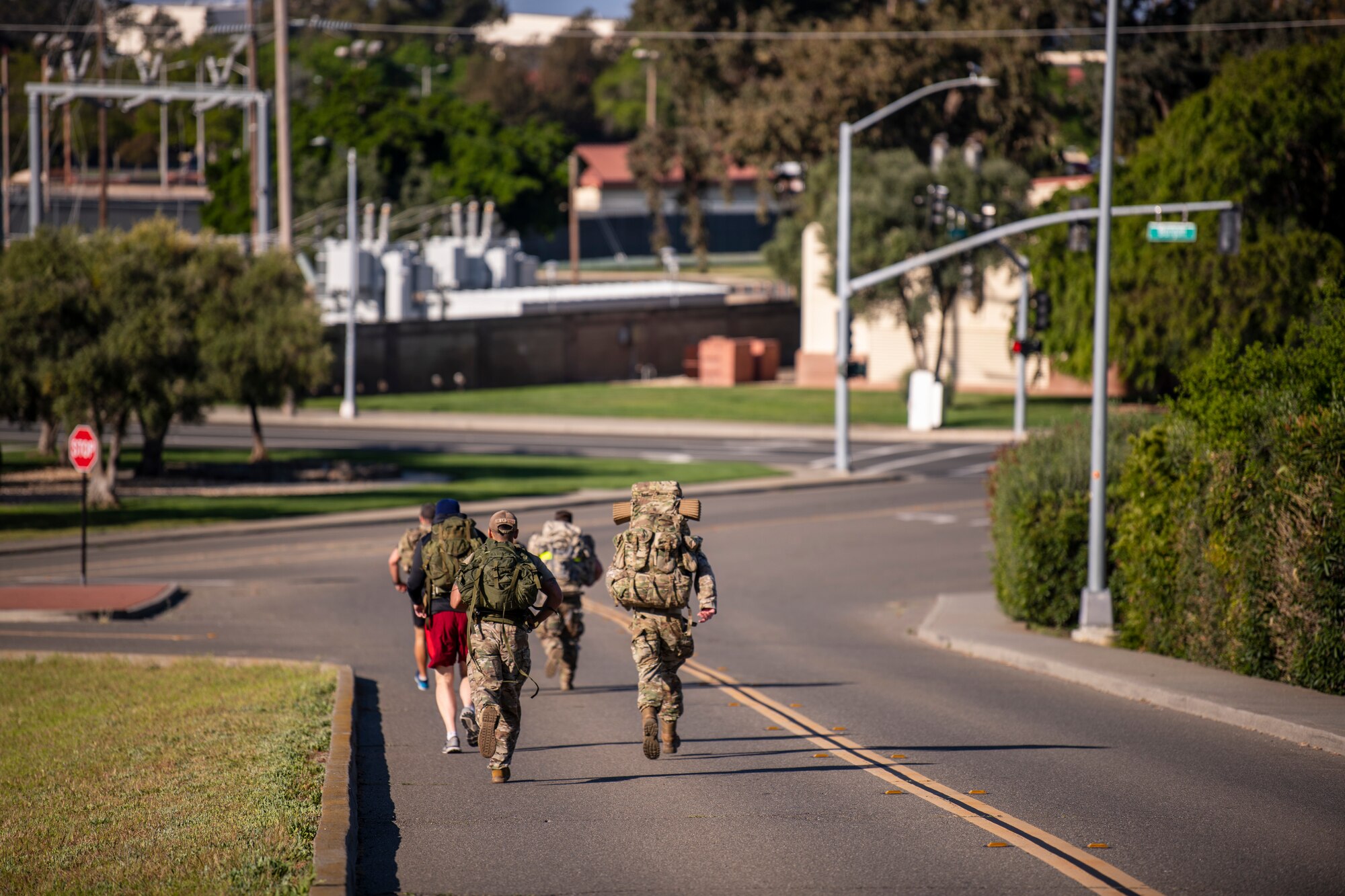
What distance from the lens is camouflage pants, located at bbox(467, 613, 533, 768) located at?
1014cm

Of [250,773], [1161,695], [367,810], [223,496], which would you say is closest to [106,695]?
[250,773]

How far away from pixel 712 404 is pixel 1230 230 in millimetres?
31582

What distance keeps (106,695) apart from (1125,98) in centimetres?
5369

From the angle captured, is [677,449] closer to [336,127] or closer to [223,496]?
[223,496]

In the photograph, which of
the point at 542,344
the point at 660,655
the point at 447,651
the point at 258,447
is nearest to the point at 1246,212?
the point at 258,447

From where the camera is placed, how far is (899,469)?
4009 cm

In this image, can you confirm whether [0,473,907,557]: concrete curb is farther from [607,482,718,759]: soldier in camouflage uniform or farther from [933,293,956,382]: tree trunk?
[607,482,718,759]: soldier in camouflage uniform

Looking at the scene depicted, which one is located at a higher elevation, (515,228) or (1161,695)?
(515,228)

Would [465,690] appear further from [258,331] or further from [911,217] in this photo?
[911,217]

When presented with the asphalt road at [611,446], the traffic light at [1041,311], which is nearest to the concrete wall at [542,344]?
the asphalt road at [611,446]

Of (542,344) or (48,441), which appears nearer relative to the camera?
(48,441)

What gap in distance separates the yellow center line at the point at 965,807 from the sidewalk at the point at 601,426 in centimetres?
3529

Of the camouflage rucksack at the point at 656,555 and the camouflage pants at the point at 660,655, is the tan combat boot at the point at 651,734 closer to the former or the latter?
the camouflage pants at the point at 660,655

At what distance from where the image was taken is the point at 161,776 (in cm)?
1019
